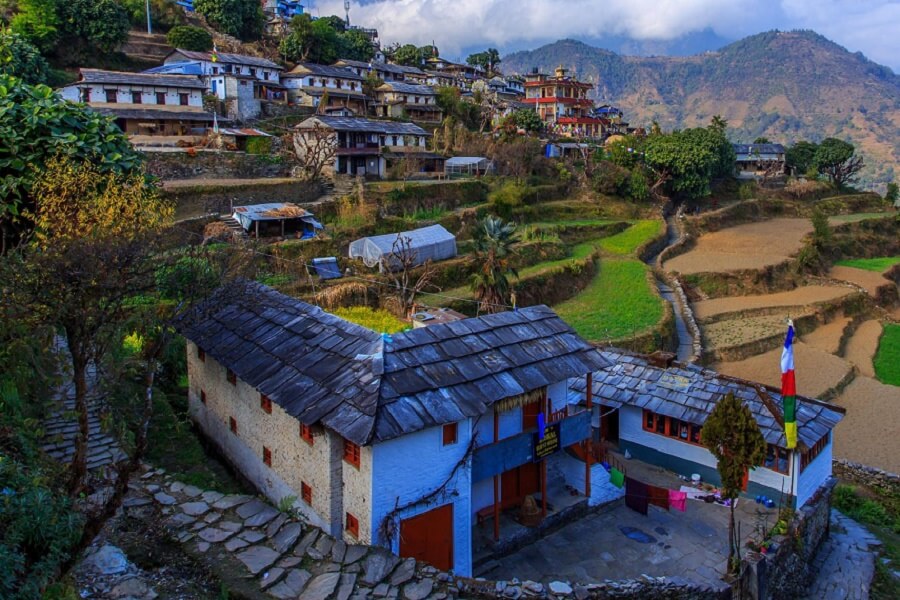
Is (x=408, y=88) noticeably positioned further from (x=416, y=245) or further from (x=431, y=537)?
(x=431, y=537)

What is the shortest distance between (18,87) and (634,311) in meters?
31.7

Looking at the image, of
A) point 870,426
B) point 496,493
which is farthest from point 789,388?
point 870,426

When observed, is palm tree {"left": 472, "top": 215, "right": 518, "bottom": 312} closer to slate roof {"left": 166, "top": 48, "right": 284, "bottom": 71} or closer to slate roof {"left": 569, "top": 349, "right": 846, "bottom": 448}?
slate roof {"left": 569, "top": 349, "right": 846, "bottom": 448}

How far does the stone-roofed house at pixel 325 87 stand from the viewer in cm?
6281

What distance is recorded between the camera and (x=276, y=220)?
38.3 metres

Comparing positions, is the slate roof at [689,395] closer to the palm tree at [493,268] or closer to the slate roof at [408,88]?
the palm tree at [493,268]

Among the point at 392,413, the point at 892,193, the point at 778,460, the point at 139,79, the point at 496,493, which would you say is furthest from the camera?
the point at 892,193

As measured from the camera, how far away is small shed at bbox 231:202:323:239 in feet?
120

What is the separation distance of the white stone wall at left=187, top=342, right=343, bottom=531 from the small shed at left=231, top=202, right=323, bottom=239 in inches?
720

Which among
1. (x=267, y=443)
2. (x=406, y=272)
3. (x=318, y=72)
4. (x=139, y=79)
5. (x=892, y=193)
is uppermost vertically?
(x=318, y=72)

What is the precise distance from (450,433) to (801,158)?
289ft

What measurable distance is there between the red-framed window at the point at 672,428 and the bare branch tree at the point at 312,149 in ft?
99.8

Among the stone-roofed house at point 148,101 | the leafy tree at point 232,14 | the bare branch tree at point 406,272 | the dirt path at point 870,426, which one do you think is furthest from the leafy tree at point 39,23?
the dirt path at point 870,426

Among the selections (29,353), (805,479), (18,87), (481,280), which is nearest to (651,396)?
(805,479)
